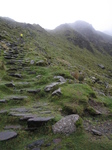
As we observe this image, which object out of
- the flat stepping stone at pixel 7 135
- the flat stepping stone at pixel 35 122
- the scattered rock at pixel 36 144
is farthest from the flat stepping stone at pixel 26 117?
the scattered rock at pixel 36 144

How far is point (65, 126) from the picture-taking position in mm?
5984

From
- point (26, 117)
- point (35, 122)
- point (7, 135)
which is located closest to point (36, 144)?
point (35, 122)

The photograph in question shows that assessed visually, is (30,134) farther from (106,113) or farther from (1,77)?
(1,77)

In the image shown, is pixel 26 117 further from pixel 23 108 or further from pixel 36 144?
pixel 36 144

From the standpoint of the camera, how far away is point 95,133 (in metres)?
6.19

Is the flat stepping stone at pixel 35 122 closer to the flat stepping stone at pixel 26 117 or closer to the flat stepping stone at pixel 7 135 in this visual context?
the flat stepping stone at pixel 26 117

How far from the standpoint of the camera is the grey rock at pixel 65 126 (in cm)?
588

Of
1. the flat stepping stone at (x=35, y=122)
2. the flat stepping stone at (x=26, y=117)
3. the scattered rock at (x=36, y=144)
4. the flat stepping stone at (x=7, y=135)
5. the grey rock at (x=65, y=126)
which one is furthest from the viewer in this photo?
the flat stepping stone at (x=26, y=117)

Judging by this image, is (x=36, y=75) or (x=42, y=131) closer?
(x=42, y=131)

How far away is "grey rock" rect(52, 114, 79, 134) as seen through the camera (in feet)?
19.3

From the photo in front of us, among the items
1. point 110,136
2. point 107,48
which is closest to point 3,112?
point 110,136

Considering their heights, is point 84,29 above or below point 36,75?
above

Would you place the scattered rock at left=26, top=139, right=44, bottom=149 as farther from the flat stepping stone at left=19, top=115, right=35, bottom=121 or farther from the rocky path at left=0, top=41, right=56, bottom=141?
the flat stepping stone at left=19, top=115, right=35, bottom=121

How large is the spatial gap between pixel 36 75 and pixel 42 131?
8.66 meters
